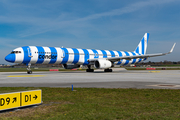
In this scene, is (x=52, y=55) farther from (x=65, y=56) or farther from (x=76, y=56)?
(x=76, y=56)

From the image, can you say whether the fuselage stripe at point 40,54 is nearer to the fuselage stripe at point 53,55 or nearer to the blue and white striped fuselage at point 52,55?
the blue and white striped fuselage at point 52,55

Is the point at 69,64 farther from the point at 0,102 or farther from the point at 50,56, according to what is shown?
the point at 0,102

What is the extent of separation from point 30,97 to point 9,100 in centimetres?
83

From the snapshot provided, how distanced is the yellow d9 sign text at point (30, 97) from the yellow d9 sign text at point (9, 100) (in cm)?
20

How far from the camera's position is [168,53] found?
125 feet

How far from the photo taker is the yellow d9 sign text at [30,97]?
679 centimetres

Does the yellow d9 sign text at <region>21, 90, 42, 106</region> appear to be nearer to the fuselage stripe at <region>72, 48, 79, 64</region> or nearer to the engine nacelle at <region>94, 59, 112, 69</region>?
the engine nacelle at <region>94, 59, 112, 69</region>

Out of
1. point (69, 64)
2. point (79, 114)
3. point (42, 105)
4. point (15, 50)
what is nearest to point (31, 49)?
point (15, 50)

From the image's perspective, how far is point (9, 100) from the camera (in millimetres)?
6355

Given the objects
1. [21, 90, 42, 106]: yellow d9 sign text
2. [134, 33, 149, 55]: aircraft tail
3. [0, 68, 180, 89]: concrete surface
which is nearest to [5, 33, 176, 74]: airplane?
[0, 68, 180, 89]: concrete surface

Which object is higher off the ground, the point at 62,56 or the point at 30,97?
the point at 62,56

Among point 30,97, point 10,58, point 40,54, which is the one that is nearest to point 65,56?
point 40,54

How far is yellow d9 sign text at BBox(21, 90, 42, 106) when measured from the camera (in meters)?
6.79

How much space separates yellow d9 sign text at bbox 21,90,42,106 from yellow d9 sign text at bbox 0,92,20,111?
0.65ft
